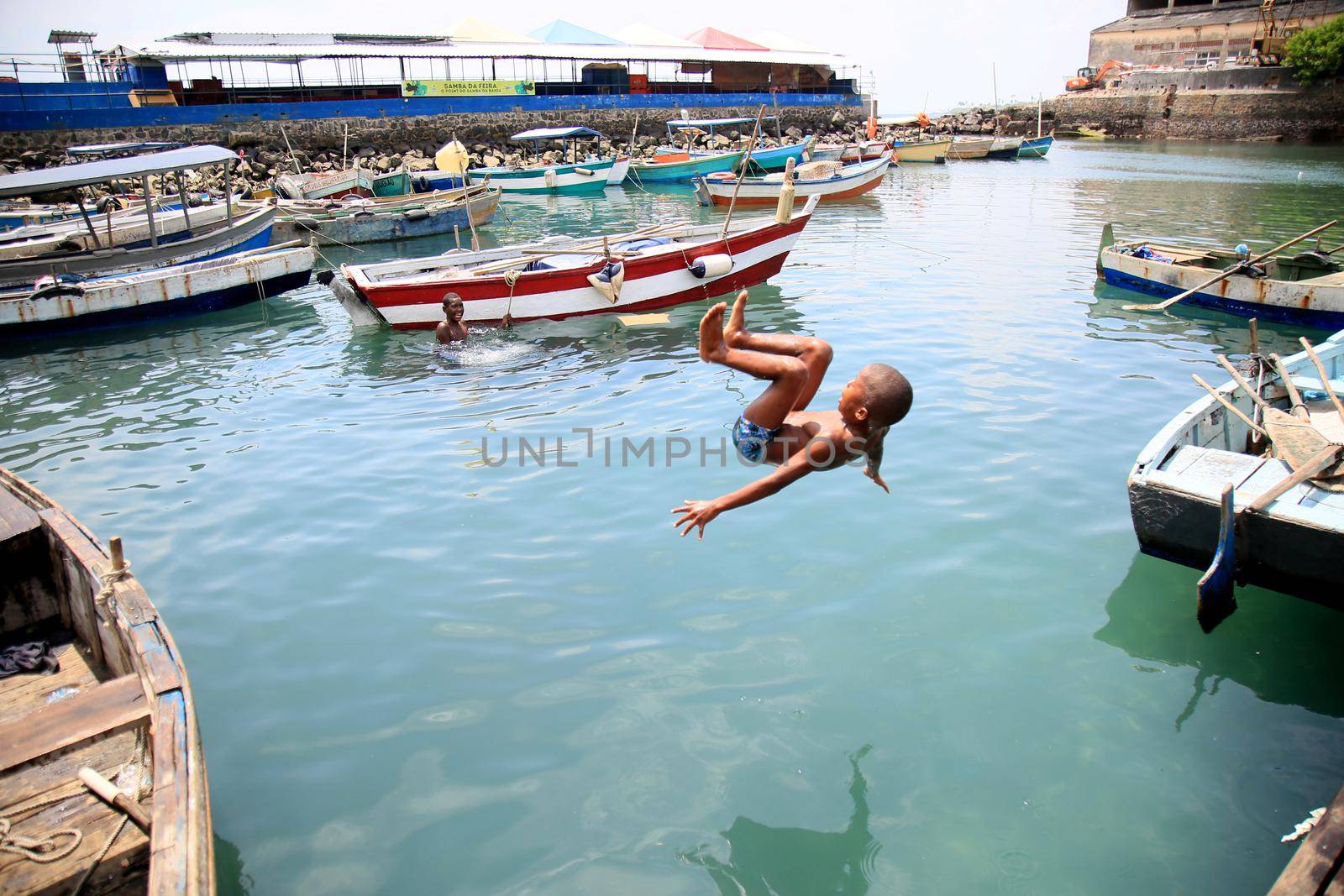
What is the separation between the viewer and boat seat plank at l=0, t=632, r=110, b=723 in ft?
14.7

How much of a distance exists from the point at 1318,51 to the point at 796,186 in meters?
44.8

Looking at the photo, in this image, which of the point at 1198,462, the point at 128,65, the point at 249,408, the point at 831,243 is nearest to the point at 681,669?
the point at 1198,462

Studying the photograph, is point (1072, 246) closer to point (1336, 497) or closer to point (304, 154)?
point (1336, 497)

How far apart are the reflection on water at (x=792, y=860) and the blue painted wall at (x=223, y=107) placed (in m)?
39.6

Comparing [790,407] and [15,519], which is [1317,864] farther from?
[15,519]

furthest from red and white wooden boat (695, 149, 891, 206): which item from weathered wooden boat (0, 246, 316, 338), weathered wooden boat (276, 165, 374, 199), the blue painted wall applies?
the blue painted wall

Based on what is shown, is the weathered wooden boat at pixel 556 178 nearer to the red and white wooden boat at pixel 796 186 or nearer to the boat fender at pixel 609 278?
the red and white wooden boat at pixel 796 186

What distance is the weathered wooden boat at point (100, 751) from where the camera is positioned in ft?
10.3

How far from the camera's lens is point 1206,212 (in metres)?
24.2

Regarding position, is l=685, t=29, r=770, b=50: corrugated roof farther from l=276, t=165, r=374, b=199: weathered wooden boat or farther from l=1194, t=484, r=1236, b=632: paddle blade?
l=1194, t=484, r=1236, b=632: paddle blade

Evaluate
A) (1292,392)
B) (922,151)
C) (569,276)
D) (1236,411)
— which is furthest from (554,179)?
(1236,411)

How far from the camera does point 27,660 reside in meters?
4.82

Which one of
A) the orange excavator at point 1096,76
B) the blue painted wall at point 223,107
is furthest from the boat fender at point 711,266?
the orange excavator at point 1096,76

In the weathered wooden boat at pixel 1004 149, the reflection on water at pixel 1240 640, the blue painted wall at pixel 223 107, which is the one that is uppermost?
the blue painted wall at pixel 223 107
